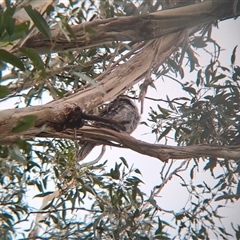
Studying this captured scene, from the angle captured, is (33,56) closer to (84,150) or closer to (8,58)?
(8,58)

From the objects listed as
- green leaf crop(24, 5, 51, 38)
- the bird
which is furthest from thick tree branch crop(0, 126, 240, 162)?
the bird

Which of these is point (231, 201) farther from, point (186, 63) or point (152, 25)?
point (152, 25)

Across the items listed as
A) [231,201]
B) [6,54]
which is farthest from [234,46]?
[6,54]

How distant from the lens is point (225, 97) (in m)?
1.46

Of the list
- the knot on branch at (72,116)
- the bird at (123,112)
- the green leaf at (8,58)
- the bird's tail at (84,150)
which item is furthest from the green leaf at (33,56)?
the bird at (123,112)

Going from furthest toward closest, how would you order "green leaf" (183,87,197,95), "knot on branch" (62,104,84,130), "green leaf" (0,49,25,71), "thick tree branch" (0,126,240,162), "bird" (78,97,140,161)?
1. "bird" (78,97,140,161)
2. "green leaf" (183,87,197,95)
3. "thick tree branch" (0,126,240,162)
4. "knot on branch" (62,104,84,130)
5. "green leaf" (0,49,25,71)

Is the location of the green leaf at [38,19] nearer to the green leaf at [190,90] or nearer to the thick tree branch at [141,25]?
the thick tree branch at [141,25]

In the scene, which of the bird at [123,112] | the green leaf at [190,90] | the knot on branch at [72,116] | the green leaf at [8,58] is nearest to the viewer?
the green leaf at [8,58]

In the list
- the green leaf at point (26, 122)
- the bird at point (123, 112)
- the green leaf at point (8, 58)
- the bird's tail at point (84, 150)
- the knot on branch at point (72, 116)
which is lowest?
the green leaf at point (26, 122)

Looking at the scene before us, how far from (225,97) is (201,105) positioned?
16 cm

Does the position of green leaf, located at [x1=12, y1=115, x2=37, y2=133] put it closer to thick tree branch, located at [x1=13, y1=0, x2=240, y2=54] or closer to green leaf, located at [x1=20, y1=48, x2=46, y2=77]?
green leaf, located at [x1=20, y1=48, x2=46, y2=77]

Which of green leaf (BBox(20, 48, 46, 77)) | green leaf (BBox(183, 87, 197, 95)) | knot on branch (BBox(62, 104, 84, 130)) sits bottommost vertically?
green leaf (BBox(20, 48, 46, 77))

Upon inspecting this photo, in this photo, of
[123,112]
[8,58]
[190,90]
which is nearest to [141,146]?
[190,90]

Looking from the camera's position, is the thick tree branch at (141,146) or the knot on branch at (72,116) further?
the thick tree branch at (141,146)
